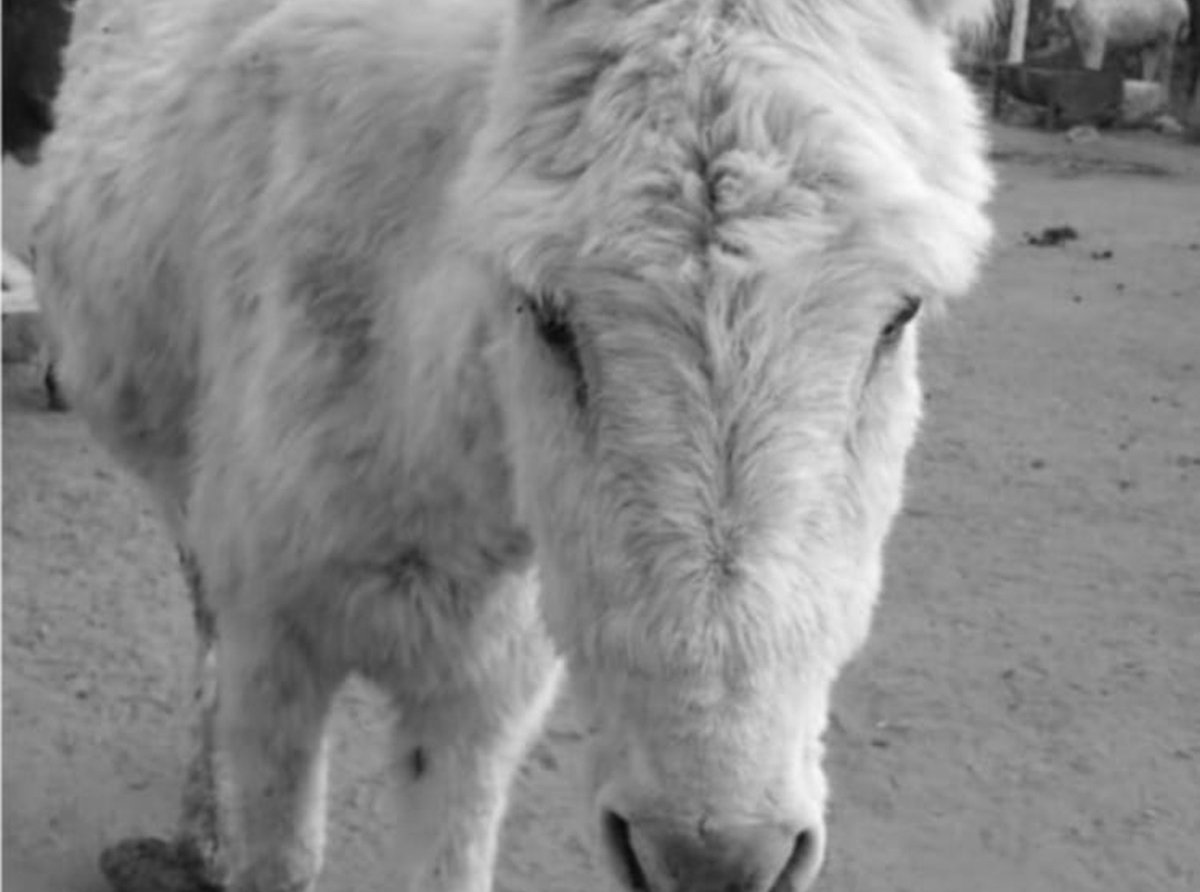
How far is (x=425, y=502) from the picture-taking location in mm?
3004

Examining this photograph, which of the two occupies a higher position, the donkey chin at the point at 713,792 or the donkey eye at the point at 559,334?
the donkey eye at the point at 559,334

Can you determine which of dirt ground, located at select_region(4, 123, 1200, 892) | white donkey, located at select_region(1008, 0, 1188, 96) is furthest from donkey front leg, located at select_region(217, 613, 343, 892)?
white donkey, located at select_region(1008, 0, 1188, 96)

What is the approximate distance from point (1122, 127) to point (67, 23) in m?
13.9

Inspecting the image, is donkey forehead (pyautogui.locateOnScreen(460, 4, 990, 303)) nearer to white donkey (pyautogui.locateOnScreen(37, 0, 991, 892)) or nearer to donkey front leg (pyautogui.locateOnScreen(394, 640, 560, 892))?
white donkey (pyautogui.locateOnScreen(37, 0, 991, 892))

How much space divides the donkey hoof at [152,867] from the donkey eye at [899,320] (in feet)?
7.90

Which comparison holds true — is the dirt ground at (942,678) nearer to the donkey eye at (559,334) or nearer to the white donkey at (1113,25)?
the donkey eye at (559,334)

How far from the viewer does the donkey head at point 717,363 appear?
7.20 feet

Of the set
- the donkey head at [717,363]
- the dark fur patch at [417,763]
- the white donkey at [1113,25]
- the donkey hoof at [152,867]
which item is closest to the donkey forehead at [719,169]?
the donkey head at [717,363]

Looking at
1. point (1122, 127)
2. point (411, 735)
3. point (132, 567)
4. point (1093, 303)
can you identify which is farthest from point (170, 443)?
point (1122, 127)

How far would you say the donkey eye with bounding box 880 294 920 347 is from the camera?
2305 millimetres

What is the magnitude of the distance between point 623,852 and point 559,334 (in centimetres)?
59

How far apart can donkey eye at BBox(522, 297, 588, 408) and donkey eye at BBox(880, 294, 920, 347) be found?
0.34 m

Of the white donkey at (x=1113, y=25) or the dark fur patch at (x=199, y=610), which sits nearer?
the dark fur patch at (x=199, y=610)

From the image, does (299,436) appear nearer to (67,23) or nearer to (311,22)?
(311,22)
